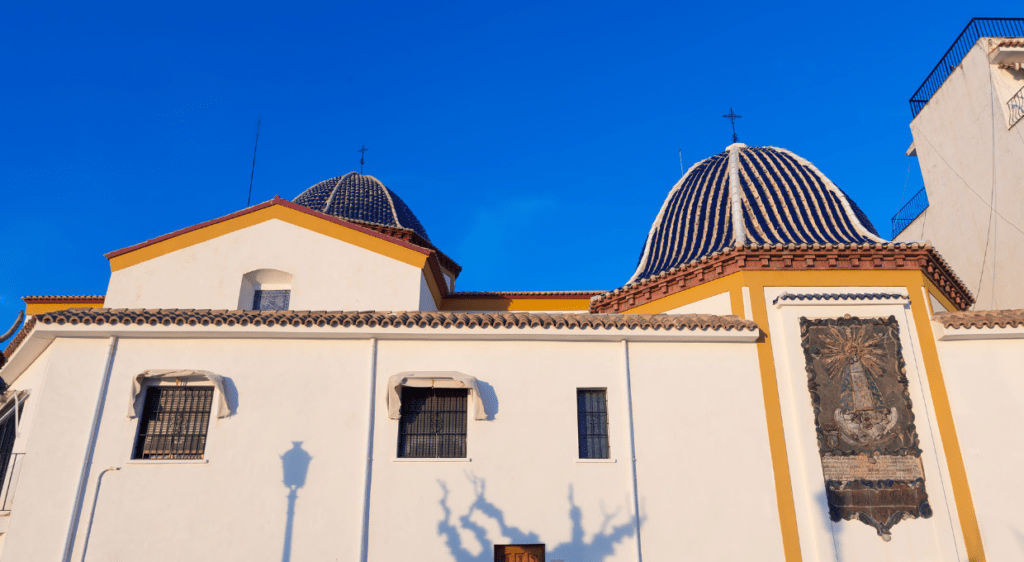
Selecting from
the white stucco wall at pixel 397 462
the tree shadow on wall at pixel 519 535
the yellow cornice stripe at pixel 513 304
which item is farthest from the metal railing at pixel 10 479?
the yellow cornice stripe at pixel 513 304

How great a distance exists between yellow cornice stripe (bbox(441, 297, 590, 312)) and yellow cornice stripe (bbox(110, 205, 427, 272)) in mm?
4163

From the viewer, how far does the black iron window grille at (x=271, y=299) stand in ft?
46.4

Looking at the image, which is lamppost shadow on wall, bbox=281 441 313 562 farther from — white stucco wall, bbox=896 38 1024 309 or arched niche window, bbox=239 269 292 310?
white stucco wall, bbox=896 38 1024 309

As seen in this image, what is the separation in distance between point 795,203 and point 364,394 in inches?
402

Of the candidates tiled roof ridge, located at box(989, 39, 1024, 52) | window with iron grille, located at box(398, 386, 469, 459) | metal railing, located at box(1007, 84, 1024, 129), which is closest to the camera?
window with iron grille, located at box(398, 386, 469, 459)

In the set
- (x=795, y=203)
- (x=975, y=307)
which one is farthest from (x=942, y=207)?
(x=795, y=203)

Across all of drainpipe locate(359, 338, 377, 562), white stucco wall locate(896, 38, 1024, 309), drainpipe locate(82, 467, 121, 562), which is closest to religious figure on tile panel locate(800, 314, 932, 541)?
drainpipe locate(359, 338, 377, 562)

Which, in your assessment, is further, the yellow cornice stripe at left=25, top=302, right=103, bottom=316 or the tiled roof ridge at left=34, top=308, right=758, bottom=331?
the yellow cornice stripe at left=25, top=302, right=103, bottom=316

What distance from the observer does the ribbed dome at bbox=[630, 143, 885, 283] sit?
13594 mm

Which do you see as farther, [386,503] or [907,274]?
[907,274]

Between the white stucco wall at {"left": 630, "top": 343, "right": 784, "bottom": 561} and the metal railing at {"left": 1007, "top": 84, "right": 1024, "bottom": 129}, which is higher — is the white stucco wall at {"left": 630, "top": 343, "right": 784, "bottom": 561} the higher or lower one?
the lower one

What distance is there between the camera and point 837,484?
10.6 metres

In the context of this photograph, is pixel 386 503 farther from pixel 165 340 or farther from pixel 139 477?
pixel 165 340

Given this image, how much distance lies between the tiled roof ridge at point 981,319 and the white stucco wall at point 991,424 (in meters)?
0.12
